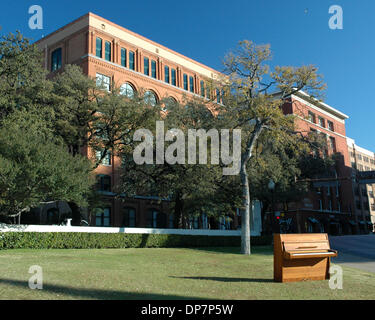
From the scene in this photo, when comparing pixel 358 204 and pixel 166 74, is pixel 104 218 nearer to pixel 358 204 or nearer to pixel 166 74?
pixel 166 74

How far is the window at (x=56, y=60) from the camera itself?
45256 mm

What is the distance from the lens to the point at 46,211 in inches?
1556

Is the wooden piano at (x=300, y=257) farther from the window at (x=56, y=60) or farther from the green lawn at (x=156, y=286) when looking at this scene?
A: the window at (x=56, y=60)

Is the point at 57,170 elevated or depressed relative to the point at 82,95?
depressed

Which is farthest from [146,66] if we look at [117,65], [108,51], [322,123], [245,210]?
[322,123]

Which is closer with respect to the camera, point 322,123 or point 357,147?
point 322,123

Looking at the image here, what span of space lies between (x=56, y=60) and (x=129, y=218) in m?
21.1

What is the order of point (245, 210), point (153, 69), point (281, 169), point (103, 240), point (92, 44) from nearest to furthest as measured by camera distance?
point (245, 210), point (103, 240), point (281, 169), point (92, 44), point (153, 69)

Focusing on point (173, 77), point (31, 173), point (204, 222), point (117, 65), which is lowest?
point (204, 222)

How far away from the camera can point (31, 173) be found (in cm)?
1950
